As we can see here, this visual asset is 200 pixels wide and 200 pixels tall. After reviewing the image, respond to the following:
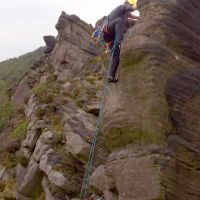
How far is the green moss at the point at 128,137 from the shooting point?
11.7 meters

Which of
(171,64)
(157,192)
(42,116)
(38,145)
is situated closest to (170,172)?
(157,192)

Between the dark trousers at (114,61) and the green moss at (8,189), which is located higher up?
the dark trousers at (114,61)

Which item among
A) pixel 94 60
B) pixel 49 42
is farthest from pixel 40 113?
pixel 49 42

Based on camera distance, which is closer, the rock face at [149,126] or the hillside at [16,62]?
the rock face at [149,126]

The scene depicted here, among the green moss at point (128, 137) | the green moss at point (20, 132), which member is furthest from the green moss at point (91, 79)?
the green moss at point (128, 137)

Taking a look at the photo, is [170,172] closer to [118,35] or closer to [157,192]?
[157,192]

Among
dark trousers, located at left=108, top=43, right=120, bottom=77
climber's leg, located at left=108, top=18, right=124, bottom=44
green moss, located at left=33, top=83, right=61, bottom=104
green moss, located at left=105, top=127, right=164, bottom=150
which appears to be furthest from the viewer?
green moss, located at left=33, top=83, right=61, bottom=104

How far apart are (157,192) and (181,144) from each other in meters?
1.43

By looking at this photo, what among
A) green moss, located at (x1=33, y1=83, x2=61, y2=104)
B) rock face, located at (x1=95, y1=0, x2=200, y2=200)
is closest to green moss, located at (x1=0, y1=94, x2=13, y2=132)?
green moss, located at (x1=33, y1=83, x2=61, y2=104)

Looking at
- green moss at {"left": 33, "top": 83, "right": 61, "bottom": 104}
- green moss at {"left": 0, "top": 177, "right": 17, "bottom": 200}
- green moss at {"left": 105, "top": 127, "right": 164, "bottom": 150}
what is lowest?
green moss at {"left": 105, "top": 127, "right": 164, "bottom": 150}

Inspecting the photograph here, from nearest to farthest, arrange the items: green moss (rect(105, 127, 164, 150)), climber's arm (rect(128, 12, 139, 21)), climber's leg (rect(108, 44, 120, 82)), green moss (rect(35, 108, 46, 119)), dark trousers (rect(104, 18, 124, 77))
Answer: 1. green moss (rect(105, 127, 164, 150))
2. climber's leg (rect(108, 44, 120, 82))
3. dark trousers (rect(104, 18, 124, 77))
4. climber's arm (rect(128, 12, 139, 21))
5. green moss (rect(35, 108, 46, 119))

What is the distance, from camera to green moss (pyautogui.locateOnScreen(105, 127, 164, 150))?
11711 mm

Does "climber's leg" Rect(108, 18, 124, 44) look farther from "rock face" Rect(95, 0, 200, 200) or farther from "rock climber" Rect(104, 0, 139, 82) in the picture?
"rock face" Rect(95, 0, 200, 200)

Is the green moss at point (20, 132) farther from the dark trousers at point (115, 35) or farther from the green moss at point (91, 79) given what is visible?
the dark trousers at point (115, 35)
